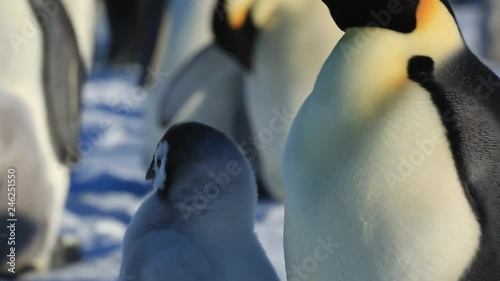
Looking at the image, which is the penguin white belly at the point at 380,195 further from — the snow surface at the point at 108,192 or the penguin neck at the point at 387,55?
the snow surface at the point at 108,192

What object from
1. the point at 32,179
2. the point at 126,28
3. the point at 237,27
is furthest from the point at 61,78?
the point at 126,28

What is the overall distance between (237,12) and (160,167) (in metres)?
1.34

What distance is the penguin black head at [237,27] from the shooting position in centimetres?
260

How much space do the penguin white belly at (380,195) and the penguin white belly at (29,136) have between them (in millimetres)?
1085

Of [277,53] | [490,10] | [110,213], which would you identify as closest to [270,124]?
[277,53]

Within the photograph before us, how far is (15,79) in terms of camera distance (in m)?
2.21

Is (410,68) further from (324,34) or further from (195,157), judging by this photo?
(324,34)

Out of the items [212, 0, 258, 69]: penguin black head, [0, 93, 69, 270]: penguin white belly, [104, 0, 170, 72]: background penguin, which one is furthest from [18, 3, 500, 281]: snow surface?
[104, 0, 170, 72]: background penguin

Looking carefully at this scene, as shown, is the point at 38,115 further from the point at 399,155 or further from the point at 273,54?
the point at 399,155

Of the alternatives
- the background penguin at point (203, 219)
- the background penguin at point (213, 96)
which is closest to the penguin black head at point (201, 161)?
the background penguin at point (203, 219)

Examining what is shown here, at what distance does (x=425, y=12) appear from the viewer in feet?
4.02

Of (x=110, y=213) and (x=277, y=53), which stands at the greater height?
(x=277, y=53)

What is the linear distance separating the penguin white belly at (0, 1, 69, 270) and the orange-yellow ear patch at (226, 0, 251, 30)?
1.84ft

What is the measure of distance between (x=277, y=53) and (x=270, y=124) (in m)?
0.21
